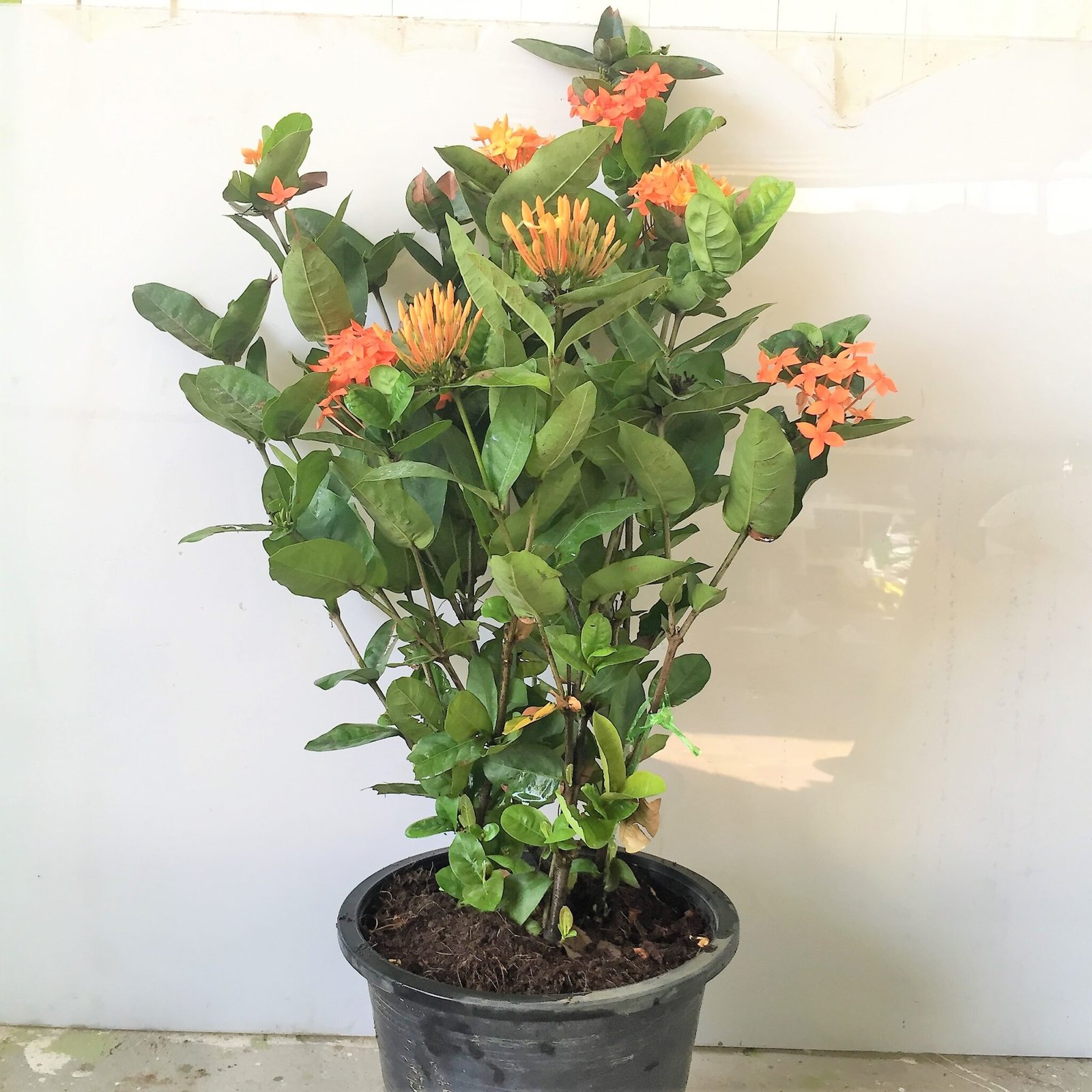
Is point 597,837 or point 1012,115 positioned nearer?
point 597,837

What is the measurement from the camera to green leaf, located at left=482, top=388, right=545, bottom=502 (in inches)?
29.3

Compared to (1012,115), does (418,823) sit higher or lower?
lower

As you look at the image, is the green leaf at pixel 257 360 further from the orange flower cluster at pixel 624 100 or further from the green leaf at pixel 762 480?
the green leaf at pixel 762 480

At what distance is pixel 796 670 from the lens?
3.89 feet

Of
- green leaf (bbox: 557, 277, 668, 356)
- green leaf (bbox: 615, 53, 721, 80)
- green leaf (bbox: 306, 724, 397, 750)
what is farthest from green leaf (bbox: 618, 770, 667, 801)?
green leaf (bbox: 615, 53, 721, 80)

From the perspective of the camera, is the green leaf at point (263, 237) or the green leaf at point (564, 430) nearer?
the green leaf at point (564, 430)

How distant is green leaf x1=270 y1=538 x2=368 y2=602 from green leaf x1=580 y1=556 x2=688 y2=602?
0.20m

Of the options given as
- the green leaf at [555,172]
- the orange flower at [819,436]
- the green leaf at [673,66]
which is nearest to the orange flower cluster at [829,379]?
the orange flower at [819,436]

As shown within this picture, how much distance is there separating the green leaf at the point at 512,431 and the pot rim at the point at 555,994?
0.45 metres

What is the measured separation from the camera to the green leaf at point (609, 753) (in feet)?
2.61

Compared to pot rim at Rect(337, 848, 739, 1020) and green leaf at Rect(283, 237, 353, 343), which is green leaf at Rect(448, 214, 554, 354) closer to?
green leaf at Rect(283, 237, 353, 343)

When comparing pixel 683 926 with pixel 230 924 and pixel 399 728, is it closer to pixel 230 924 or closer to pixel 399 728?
pixel 399 728

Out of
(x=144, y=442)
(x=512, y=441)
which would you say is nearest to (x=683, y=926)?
(x=512, y=441)

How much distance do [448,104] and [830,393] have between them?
2.16ft
